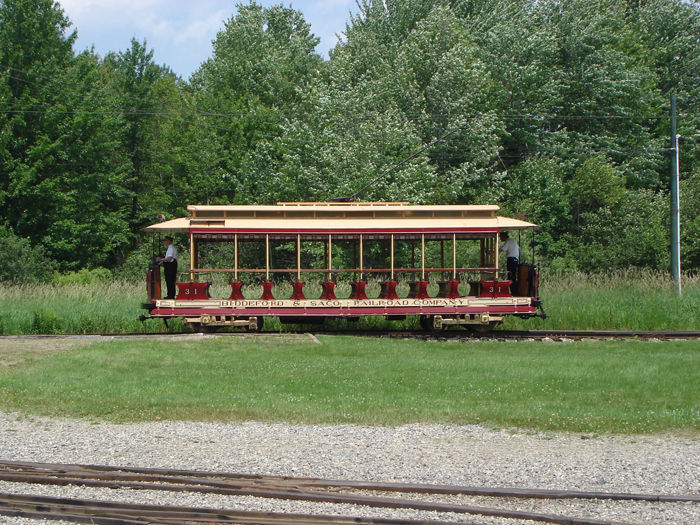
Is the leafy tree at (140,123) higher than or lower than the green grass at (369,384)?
higher

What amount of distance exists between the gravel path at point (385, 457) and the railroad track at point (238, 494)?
0.10 m

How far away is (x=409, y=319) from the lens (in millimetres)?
21562

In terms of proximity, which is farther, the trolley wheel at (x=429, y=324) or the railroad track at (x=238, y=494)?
the trolley wheel at (x=429, y=324)

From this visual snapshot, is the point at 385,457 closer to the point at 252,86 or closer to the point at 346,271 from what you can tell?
the point at 346,271

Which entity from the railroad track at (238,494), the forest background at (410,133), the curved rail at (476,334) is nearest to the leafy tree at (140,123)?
the forest background at (410,133)

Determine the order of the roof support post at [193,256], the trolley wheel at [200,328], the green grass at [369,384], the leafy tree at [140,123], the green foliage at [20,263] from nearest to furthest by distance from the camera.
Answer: the green grass at [369,384], the roof support post at [193,256], the trolley wheel at [200,328], the green foliage at [20,263], the leafy tree at [140,123]

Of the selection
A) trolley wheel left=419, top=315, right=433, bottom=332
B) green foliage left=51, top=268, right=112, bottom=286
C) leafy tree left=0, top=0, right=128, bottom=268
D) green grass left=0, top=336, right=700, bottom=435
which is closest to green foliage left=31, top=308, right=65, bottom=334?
green grass left=0, top=336, right=700, bottom=435

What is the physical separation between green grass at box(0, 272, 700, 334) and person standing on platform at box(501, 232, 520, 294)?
1512 mm

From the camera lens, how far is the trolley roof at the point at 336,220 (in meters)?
19.0

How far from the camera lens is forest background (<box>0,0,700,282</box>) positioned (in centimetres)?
3391

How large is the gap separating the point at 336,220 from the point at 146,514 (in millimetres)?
13226

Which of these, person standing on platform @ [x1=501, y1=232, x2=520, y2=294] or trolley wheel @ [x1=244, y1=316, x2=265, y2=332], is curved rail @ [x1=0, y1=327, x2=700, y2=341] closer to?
trolley wheel @ [x1=244, y1=316, x2=265, y2=332]

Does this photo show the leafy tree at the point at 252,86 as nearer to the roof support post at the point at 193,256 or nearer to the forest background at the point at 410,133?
the forest background at the point at 410,133

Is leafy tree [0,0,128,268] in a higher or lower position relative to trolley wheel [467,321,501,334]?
higher
